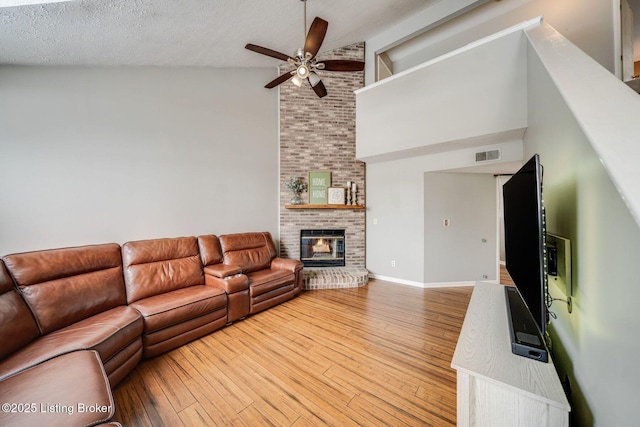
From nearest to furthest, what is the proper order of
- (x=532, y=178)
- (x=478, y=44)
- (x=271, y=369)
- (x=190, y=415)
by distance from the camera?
(x=532, y=178)
(x=190, y=415)
(x=271, y=369)
(x=478, y=44)

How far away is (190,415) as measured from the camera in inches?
60.5

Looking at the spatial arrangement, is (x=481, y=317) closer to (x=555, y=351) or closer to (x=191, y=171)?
(x=555, y=351)

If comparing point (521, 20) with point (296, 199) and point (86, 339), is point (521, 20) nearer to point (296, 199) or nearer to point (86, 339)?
point (296, 199)

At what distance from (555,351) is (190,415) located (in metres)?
2.35

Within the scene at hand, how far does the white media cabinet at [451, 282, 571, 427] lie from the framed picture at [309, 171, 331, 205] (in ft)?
11.0

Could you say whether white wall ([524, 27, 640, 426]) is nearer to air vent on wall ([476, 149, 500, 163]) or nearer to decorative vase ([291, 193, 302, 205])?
air vent on wall ([476, 149, 500, 163])

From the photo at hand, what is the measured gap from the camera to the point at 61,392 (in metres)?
1.16

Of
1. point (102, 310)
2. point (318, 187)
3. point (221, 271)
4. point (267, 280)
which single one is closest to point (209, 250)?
point (221, 271)

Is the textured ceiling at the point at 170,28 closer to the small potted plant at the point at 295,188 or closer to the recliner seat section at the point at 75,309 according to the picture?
the small potted plant at the point at 295,188

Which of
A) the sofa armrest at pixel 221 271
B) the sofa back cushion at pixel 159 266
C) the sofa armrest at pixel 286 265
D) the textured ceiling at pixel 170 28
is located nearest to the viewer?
the textured ceiling at pixel 170 28

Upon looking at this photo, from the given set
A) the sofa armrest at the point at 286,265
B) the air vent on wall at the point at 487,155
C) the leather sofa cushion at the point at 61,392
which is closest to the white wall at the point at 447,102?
the air vent on wall at the point at 487,155

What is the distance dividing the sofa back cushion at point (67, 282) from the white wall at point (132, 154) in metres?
0.84

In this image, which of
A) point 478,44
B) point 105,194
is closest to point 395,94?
point 478,44

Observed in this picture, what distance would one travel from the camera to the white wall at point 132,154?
104 inches
